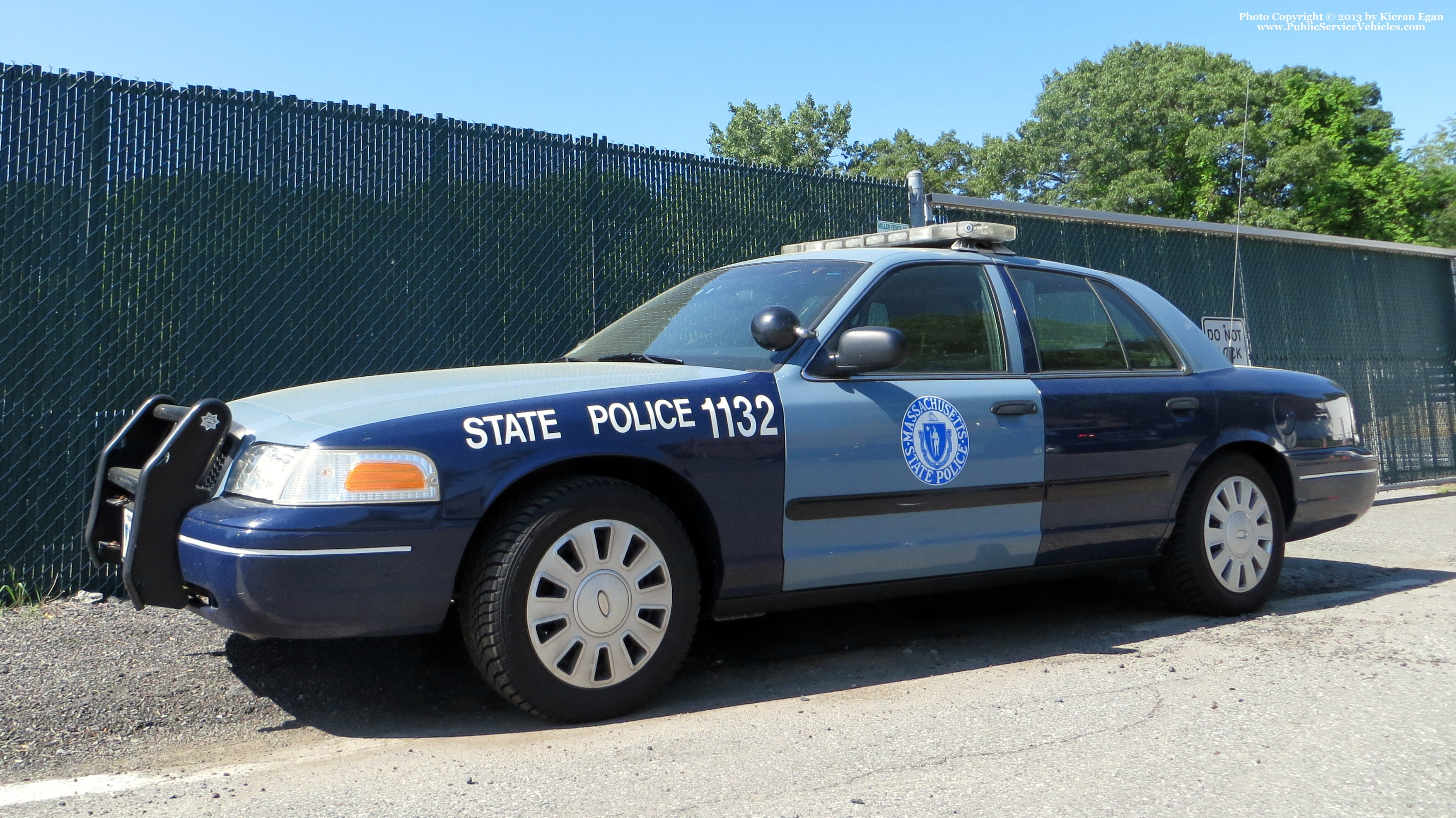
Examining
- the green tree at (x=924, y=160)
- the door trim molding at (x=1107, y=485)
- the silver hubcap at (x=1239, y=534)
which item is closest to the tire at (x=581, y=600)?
the door trim molding at (x=1107, y=485)

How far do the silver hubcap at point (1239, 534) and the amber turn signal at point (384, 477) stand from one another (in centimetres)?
346

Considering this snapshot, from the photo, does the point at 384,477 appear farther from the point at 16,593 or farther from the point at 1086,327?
the point at 1086,327

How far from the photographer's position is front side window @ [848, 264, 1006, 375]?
438 cm

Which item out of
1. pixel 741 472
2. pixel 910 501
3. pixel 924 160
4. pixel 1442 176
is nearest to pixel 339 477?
pixel 741 472

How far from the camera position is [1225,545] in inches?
202

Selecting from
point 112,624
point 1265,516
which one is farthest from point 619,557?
point 1265,516

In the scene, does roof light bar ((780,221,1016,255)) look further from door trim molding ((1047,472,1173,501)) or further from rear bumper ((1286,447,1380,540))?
rear bumper ((1286,447,1380,540))

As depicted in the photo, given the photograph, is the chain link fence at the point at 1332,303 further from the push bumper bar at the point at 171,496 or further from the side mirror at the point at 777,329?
the push bumper bar at the point at 171,496

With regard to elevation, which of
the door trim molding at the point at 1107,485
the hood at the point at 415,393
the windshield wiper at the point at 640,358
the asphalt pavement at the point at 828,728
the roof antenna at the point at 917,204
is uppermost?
the roof antenna at the point at 917,204

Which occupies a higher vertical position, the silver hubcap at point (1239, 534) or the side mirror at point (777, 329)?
the side mirror at point (777, 329)

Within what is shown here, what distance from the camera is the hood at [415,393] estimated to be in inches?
133

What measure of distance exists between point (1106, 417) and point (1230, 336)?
5.64 metres

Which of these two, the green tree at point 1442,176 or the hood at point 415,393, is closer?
the hood at point 415,393

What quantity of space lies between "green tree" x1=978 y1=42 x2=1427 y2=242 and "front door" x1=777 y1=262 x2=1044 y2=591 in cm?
3535
